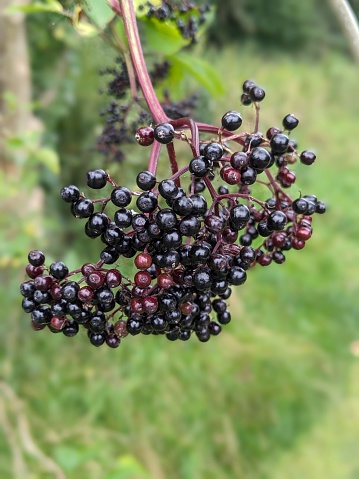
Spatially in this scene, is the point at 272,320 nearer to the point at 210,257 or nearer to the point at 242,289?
the point at 242,289

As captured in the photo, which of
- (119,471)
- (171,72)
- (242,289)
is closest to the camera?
(171,72)

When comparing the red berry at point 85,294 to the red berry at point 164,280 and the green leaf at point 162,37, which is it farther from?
the green leaf at point 162,37

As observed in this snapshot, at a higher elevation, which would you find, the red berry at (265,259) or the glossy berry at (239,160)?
the glossy berry at (239,160)

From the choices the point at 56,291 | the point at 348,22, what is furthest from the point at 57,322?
the point at 348,22

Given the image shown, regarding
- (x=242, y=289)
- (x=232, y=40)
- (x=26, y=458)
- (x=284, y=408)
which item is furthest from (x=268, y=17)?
(x=26, y=458)

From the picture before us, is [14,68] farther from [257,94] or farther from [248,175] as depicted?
[248,175]

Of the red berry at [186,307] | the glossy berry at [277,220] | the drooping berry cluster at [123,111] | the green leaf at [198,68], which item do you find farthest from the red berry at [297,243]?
the green leaf at [198,68]
